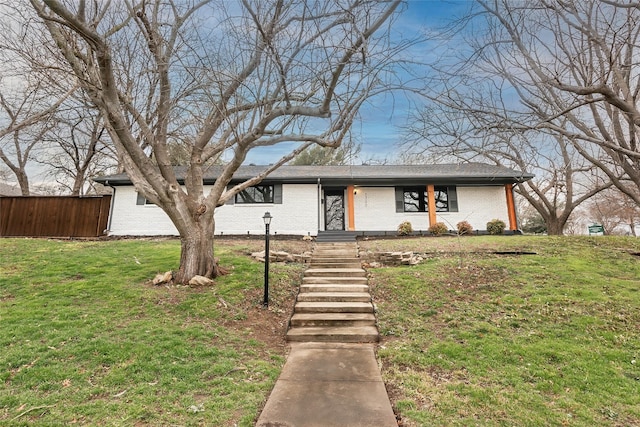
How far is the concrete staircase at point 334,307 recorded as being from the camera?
17.0ft

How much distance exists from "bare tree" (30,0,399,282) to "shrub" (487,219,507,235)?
35.9 feet

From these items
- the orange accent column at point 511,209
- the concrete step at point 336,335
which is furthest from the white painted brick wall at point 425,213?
the concrete step at point 336,335

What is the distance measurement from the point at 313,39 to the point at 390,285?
18.0ft

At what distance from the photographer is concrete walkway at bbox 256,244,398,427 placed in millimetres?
2947

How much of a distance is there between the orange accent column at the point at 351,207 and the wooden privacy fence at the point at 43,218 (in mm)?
11615

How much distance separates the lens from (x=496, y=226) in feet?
46.9

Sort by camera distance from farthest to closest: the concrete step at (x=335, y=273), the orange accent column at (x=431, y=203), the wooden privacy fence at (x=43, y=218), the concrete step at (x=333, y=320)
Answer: the orange accent column at (x=431, y=203) < the wooden privacy fence at (x=43, y=218) < the concrete step at (x=335, y=273) < the concrete step at (x=333, y=320)

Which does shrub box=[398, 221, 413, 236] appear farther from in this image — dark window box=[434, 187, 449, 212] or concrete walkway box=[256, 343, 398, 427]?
concrete walkway box=[256, 343, 398, 427]

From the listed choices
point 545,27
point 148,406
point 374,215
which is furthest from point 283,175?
point 148,406

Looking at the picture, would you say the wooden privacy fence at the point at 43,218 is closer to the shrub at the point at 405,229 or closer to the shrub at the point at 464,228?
the shrub at the point at 405,229

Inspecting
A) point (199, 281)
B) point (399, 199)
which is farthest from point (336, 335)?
point (399, 199)

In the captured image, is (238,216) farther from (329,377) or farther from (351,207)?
(329,377)

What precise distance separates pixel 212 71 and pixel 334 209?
1173cm

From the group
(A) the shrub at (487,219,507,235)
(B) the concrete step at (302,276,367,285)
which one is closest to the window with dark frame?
(A) the shrub at (487,219,507,235)
